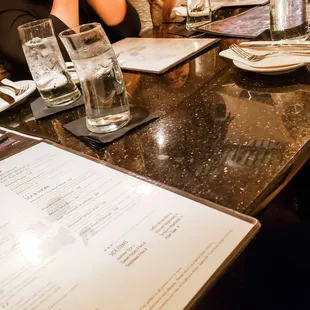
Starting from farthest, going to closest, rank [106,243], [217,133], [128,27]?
[128,27]
[217,133]
[106,243]

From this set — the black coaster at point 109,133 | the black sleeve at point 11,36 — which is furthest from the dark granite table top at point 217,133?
the black sleeve at point 11,36

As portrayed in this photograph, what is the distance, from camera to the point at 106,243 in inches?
16.9

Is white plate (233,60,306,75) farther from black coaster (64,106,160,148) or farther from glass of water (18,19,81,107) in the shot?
glass of water (18,19,81,107)

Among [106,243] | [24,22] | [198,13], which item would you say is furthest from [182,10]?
[106,243]

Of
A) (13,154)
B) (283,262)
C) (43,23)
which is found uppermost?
(43,23)

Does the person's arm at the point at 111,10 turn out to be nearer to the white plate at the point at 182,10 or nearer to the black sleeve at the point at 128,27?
the black sleeve at the point at 128,27

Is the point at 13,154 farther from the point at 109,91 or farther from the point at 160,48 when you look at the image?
the point at 160,48

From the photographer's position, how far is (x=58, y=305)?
1.19ft

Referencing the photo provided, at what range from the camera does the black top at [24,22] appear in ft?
3.85

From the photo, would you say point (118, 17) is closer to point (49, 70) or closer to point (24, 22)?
point (24, 22)

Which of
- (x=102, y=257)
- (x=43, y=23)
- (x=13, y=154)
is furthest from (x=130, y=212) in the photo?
(x=43, y=23)

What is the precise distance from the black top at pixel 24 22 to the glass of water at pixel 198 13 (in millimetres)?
207

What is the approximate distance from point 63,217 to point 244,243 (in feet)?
0.78

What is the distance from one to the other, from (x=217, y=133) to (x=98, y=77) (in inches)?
9.0
